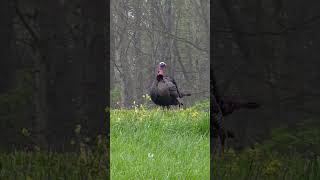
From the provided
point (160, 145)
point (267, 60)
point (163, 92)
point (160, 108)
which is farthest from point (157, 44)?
point (267, 60)

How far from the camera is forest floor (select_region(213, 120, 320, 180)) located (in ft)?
13.0

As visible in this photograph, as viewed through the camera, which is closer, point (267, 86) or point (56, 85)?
point (267, 86)

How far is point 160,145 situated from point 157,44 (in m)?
19.6

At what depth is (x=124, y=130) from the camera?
984 centimetres

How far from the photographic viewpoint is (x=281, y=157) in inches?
156

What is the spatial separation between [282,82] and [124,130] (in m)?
6.15

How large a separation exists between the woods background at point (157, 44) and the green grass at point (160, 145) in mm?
15797

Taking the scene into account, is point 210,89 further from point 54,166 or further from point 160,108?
point 160,108

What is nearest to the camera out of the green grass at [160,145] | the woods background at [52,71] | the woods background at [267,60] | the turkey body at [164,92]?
the woods background at [267,60]

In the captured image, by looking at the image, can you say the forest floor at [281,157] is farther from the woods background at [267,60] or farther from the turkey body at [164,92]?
the turkey body at [164,92]

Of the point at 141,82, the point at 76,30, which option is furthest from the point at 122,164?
the point at 141,82

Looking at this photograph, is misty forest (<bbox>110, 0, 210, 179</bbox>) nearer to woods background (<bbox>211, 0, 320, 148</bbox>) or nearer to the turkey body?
the turkey body

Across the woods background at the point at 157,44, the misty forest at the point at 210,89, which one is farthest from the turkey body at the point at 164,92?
the woods background at the point at 157,44

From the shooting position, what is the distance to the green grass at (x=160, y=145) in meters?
6.67
